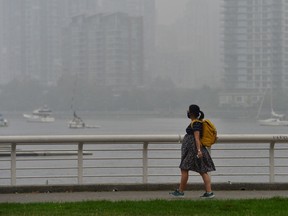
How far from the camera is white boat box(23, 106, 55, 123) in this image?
7067 inches

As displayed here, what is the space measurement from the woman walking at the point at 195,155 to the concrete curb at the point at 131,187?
85 cm

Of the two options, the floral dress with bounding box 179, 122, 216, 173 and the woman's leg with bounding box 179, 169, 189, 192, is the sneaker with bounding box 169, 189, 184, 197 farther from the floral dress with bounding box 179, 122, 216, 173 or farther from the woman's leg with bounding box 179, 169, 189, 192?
the floral dress with bounding box 179, 122, 216, 173

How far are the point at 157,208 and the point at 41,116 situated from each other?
566 ft

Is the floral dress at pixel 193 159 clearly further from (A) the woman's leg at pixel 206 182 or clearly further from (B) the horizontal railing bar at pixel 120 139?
(B) the horizontal railing bar at pixel 120 139

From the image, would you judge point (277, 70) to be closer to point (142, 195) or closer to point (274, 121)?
point (274, 121)

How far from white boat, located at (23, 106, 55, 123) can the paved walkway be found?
167677mm

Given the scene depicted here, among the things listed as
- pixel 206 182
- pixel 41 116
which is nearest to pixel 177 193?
pixel 206 182

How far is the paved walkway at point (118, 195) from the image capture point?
37.0 feet

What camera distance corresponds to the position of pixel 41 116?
18075cm

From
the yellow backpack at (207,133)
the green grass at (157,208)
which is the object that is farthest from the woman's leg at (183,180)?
the green grass at (157,208)

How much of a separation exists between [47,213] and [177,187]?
→ 3.34m

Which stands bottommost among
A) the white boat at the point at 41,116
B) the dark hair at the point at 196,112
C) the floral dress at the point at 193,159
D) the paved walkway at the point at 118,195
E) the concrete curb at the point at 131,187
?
the white boat at the point at 41,116

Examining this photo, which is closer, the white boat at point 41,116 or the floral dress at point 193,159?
the floral dress at point 193,159

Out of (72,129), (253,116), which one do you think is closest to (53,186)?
(72,129)
